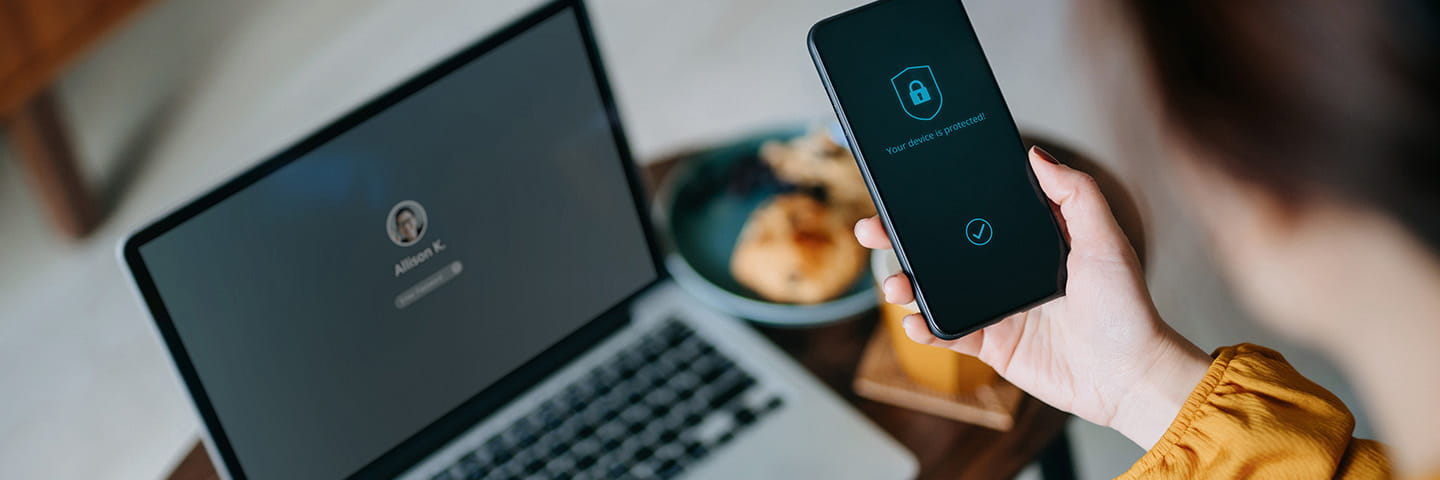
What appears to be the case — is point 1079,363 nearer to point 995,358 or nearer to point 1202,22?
point 995,358

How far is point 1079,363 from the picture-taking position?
68 cm

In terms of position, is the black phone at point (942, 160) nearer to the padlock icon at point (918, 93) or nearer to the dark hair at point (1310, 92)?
the padlock icon at point (918, 93)

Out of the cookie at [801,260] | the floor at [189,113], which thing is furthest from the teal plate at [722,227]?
the floor at [189,113]

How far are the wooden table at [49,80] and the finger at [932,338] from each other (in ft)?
5.01

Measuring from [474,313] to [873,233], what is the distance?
10.8 inches

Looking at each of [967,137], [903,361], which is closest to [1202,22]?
[967,137]

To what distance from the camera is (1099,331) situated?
640 mm

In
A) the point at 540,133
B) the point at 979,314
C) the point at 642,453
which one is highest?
the point at 540,133

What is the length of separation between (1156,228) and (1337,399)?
19 cm

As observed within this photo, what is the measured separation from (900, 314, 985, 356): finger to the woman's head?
335 millimetres

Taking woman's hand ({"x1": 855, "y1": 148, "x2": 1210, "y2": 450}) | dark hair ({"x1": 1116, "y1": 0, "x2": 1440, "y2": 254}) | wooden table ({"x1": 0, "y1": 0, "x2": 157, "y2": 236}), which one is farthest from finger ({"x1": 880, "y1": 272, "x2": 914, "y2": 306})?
wooden table ({"x1": 0, "y1": 0, "x2": 157, "y2": 236})

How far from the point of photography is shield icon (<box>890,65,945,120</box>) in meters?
0.56

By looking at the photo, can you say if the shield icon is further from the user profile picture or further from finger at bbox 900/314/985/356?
the user profile picture

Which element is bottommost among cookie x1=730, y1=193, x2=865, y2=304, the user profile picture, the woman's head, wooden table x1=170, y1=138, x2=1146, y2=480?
wooden table x1=170, y1=138, x2=1146, y2=480
